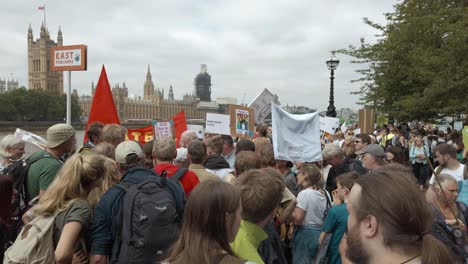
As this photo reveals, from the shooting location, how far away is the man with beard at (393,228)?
1575 millimetres

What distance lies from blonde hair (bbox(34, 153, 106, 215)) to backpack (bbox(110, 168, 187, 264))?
0.32m

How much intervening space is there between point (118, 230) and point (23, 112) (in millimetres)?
95492

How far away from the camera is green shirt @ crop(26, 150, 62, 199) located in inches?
139

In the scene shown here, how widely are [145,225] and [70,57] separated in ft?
21.8

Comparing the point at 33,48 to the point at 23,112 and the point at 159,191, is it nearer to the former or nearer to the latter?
the point at 23,112

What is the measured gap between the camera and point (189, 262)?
1881mm

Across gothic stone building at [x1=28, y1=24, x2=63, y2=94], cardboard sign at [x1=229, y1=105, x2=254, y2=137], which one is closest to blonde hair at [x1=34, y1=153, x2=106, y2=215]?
cardboard sign at [x1=229, y1=105, x2=254, y2=137]

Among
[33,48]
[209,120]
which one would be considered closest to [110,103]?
[209,120]

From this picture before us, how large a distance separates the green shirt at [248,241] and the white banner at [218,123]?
17.2 feet

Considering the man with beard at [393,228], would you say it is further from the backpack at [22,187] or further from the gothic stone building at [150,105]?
the gothic stone building at [150,105]

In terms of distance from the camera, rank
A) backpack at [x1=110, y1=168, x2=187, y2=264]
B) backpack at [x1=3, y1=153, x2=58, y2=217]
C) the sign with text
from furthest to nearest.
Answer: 1. the sign with text
2. backpack at [x1=3, y1=153, x2=58, y2=217]
3. backpack at [x1=110, y1=168, x2=187, y2=264]

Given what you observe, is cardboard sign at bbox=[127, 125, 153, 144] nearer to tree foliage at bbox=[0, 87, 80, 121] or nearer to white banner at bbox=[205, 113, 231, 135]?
white banner at bbox=[205, 113, 231, 135]

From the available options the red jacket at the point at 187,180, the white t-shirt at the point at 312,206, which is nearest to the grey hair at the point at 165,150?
the red jacket at the point at 187,180

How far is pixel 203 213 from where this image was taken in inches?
78.7
